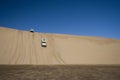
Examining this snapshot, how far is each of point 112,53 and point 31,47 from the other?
6.10 m

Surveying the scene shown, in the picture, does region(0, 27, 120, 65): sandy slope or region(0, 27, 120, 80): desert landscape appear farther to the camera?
region(0, 27, 120, 65): sandy slope

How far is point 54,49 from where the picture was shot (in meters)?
8.50

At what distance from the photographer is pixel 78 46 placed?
371 inches

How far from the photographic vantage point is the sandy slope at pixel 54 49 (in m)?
6.95

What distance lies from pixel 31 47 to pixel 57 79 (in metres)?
6.60

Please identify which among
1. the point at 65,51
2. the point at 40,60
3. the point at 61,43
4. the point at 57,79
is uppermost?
the point at 61,43

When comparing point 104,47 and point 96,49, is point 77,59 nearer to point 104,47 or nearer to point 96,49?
point 96,49

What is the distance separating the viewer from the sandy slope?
695 cm

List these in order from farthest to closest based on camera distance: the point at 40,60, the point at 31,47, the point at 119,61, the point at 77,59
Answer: the point at 119,61
the point at 77,59
the point at 31,47
the point at 40,60

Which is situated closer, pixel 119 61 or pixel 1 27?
pixel 1 27

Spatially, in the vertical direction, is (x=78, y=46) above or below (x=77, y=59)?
above

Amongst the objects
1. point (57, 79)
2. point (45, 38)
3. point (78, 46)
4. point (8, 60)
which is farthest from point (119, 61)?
point (57, 79)

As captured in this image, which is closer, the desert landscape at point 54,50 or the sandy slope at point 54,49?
the desert landscape at point 54,50

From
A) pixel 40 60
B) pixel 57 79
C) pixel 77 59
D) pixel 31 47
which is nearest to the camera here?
pixel 57 79
